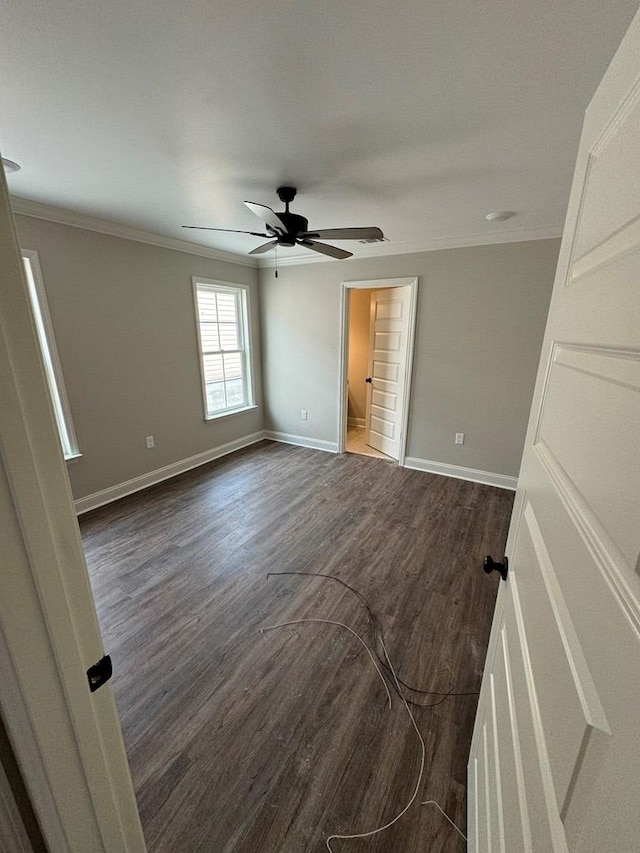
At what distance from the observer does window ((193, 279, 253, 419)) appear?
4.06 m

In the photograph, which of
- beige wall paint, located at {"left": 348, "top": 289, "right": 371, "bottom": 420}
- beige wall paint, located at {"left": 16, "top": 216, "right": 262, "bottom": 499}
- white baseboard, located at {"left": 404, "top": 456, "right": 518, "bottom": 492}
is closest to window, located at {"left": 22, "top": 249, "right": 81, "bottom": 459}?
beige wall paint, located at {"left": 16, "top": 216, "right": 262, "bottom": 499}

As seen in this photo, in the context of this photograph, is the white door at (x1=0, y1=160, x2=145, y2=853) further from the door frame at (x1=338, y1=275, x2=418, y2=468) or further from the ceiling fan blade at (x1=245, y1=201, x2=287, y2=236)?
the door frame at (x1=338, y1=275, x2=418, y2=468)

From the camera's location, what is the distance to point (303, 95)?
1.36m

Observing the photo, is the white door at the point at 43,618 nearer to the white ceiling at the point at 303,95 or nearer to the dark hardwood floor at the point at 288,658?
the dark hardwood floor at the point at 288,658

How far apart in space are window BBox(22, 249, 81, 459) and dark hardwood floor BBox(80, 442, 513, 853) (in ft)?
2.51

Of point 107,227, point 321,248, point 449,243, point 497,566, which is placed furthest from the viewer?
point 449,243

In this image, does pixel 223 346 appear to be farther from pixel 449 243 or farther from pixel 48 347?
pixel 449 243

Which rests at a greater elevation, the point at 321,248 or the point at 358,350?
the point at 321,248

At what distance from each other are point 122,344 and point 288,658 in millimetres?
2978

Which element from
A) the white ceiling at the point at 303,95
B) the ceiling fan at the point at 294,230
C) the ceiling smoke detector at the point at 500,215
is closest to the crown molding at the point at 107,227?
the white ceiling at the point at 303,95

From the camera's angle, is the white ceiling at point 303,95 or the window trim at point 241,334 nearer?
the white ceiling at point 303,95

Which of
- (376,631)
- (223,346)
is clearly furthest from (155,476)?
(376,631)

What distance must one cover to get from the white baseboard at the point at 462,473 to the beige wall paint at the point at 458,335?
62mm

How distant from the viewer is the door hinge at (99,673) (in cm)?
67
